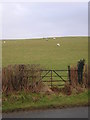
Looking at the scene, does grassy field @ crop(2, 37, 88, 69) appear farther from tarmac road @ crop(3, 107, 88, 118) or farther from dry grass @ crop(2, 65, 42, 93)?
tarmac road @ crop(3, 107, 88, 118)

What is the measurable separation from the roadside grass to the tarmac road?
696mm

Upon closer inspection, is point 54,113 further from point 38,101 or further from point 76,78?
point 76,78

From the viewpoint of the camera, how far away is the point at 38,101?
49.0ft

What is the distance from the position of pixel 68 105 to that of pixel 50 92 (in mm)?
2270

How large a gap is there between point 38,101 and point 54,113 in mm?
2280

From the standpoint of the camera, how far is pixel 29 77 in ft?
55.0

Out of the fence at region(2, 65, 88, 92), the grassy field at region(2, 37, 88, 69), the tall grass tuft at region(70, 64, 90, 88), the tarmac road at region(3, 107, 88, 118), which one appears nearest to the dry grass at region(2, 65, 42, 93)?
the fence at region(2, 65, 88, 92)

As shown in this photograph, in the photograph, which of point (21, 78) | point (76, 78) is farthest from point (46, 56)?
point (21, 78)

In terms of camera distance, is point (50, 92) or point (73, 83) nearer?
point (50, 92)

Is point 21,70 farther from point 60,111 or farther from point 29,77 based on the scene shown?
point 60,111

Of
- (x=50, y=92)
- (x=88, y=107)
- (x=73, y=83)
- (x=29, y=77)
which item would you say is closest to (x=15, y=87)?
(x=29, y=77)

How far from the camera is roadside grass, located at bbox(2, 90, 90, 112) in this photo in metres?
14.1

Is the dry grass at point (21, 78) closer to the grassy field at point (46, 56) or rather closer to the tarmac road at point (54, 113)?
the tarmac road at point (54, 113)

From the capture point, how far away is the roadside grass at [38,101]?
556 inches
